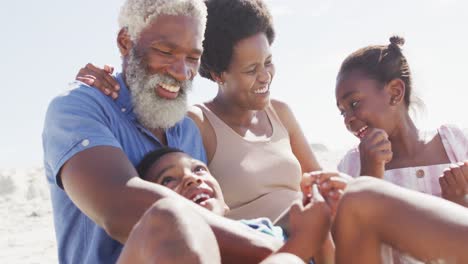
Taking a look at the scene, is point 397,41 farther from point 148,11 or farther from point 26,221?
point 26,221

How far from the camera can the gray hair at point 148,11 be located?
123 inches

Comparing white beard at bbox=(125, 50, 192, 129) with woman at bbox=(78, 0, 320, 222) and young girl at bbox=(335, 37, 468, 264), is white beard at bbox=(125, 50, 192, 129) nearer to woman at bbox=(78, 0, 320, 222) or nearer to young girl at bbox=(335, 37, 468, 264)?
woman at bbox=(78, 0, 320, 222)

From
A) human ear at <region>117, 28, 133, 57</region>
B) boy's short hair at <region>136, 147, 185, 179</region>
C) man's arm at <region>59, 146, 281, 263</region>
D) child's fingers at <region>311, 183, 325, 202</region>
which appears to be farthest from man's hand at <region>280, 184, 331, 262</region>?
human ear at <region>117, 28, 133, 57</region>

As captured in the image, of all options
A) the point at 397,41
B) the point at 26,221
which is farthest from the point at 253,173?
the point at 26,221

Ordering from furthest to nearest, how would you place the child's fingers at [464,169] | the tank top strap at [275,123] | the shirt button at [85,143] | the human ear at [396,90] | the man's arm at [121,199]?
the human ear at [396,90], the tank top strap at [275,123], the child's fingers at [464,169], the shirt button at [85,143], the man's arm at [121,199]

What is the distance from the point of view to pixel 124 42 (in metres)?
3.29

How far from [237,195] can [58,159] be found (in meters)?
1.42

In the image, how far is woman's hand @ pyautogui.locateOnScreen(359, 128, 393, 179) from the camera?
11.9 ft

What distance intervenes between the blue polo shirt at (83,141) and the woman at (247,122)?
79 centimetres

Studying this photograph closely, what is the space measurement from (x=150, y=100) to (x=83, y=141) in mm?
642

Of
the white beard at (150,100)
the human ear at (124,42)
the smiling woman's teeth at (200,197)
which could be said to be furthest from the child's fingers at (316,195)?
the human ear at (124,42)

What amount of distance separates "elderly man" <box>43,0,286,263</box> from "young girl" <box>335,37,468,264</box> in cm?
128

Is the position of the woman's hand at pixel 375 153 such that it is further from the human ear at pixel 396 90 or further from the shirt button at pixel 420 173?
the human ear at pixel 396 90

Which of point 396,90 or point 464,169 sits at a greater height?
point 396,90
